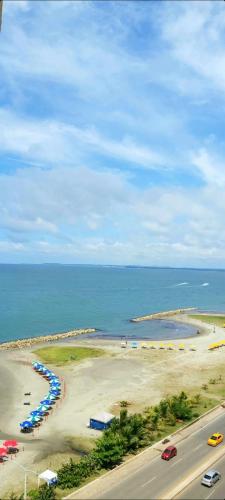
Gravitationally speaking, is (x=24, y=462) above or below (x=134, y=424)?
below

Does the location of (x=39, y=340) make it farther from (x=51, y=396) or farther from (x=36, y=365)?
(x=51, y=396)

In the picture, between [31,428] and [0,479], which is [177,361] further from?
[0,479]

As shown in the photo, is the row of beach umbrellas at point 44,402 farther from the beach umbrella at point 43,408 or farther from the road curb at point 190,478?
the road curb at point 190,478

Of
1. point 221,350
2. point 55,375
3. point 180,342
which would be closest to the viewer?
point 55,375

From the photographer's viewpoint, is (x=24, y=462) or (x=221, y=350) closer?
(x=24, y=462)

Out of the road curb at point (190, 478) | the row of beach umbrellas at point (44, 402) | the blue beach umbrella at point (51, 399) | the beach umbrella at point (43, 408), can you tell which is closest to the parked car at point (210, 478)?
the road curb at point (190, 478)

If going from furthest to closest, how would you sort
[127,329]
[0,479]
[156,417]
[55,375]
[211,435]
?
[127,329]
[55,375]
[156,417]
[211,435]
[0,479]

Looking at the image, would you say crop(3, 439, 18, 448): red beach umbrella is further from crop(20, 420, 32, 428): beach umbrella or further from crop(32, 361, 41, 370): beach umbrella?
crop(32, 361, 41, 370): beach umbrella

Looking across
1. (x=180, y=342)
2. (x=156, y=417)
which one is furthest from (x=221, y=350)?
(x=156, y=417)
